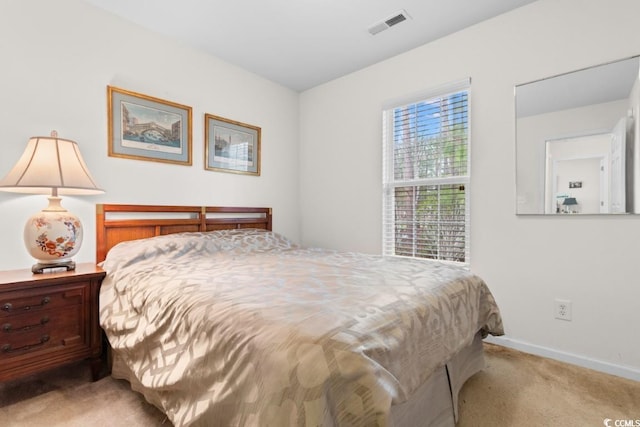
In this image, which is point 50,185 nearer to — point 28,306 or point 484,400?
point 28,306

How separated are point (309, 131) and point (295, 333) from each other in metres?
3.05

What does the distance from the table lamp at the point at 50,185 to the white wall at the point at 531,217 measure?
2.31 metres

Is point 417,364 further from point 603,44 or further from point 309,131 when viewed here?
point 309,131

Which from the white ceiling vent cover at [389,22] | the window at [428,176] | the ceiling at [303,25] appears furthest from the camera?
the window at [428,176]

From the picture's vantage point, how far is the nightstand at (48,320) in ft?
5.16

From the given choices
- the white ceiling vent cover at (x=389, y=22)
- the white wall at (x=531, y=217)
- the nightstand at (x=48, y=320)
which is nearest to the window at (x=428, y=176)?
the white wall at (x=531, y=217)

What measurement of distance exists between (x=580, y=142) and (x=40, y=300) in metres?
3.28

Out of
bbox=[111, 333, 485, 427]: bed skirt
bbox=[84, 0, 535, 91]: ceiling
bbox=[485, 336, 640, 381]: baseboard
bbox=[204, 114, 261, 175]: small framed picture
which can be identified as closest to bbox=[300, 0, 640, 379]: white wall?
bbox=[485, 336, 640, 381]: baseboard

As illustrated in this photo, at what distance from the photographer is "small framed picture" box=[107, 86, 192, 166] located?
235 cm

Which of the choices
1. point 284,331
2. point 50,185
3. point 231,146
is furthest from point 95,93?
point 284,331

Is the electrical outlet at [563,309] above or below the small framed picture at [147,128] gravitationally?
below

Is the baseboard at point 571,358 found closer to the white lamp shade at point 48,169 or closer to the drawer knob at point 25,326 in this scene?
the drawer knob at point 25,326

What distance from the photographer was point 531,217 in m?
2.26

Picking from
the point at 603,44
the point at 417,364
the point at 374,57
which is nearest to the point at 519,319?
the point at 417,364
